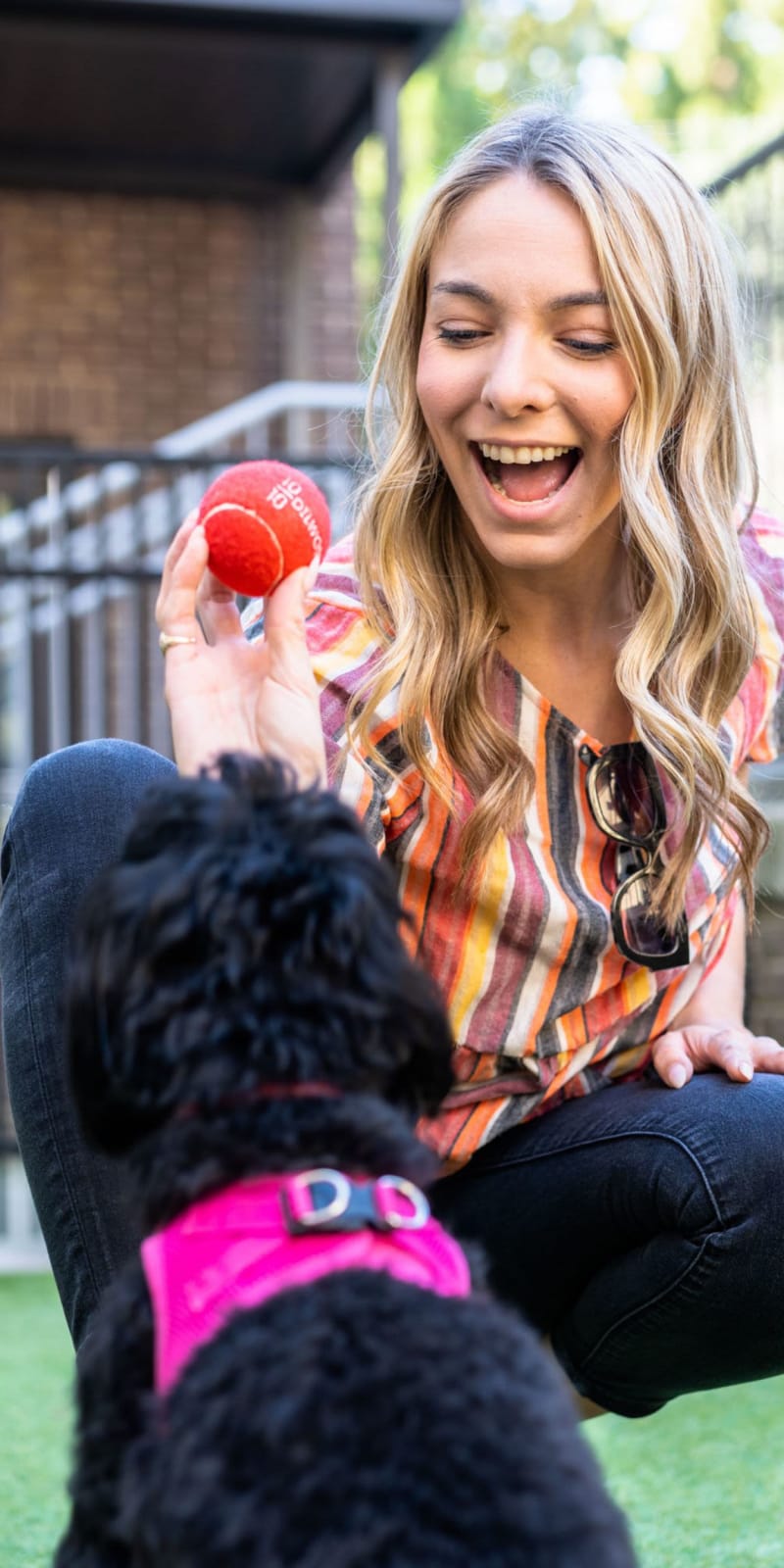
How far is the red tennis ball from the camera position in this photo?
76.9 inches

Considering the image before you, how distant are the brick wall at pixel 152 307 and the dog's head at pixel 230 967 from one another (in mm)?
7685

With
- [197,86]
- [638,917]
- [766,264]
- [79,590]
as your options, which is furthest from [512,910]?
[197,86]

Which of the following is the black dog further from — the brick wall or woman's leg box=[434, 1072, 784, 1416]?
the brick wall

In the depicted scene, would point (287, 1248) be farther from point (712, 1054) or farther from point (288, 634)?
point (712, 1054)

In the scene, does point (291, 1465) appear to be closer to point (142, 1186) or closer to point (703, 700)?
point (142, 1186)

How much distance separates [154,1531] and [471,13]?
21613 mm

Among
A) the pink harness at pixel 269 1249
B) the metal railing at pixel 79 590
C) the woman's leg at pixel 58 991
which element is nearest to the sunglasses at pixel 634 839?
the woman's leg at pixel 58 991

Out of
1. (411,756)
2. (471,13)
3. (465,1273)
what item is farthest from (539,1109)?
(471,13)

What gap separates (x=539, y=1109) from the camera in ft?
7.78

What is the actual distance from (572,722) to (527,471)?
333mm

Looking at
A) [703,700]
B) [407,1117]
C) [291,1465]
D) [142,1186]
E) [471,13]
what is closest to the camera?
[291,1465]

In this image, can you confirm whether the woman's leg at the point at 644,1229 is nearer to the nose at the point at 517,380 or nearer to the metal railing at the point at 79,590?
the nose at the point at 517,380

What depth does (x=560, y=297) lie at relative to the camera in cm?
211

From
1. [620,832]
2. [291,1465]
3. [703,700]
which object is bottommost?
[291,1465]
